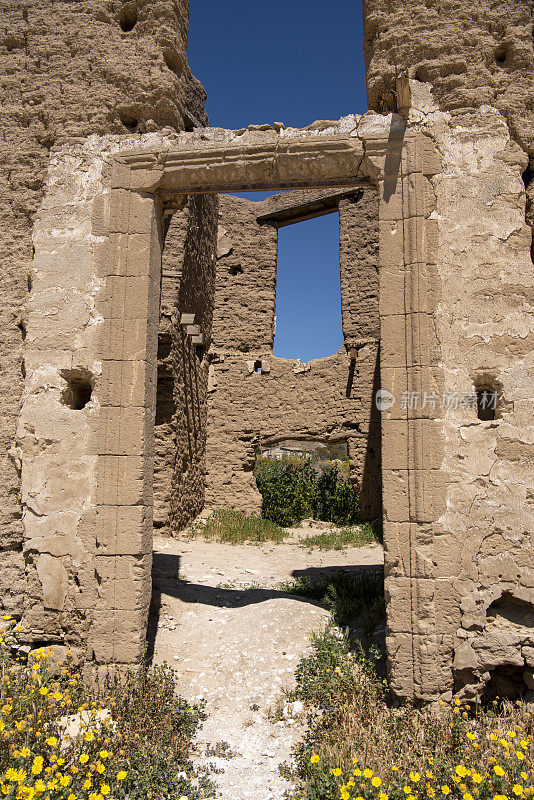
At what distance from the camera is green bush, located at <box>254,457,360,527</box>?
1061 centimetres

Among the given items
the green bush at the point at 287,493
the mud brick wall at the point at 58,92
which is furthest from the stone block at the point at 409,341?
the green bush at the point at 287,493

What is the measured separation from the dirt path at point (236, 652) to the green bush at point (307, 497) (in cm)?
377

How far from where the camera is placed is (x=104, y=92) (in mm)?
4465

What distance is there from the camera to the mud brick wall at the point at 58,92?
4.39 meters

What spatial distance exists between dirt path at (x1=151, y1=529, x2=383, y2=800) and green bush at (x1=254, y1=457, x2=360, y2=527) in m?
3.77

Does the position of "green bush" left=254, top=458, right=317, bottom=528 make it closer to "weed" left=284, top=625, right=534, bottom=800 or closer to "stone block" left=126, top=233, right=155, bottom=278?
"weed" left=284, top=625, right=534, bottom=800

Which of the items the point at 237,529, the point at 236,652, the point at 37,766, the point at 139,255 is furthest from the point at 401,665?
the point at 237,529

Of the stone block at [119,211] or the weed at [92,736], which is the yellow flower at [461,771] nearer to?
the weed at [92,736]

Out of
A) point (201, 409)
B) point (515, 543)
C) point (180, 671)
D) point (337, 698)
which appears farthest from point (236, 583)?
point (201, 409)

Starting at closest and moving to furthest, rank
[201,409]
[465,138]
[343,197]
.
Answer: [465,138] → [201,409] → [343,197]

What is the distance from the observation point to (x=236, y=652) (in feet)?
14.3

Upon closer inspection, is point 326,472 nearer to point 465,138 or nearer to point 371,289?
point 371,289

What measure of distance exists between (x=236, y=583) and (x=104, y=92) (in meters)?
4.98

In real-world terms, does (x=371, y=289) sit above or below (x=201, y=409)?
above
